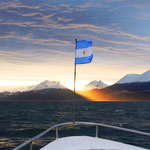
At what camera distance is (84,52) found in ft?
28.5

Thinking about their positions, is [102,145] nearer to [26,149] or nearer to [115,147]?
[115,147]

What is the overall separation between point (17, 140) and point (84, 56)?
73.7 ft

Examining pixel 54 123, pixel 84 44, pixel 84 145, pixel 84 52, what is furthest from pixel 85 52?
pixel 54 123

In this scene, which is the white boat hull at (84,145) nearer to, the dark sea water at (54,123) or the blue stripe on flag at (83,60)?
the blue stripe on flag at (83,60)

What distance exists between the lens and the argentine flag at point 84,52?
8.69m

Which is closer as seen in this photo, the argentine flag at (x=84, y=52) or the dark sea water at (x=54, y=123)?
the argentine flag at (x=84, y=52)

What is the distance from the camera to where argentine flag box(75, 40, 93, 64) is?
869 cm

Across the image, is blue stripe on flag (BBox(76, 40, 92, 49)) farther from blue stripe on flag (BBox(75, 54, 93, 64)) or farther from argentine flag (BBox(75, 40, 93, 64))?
blue stripe on flag (BBox(75, 54, 93, 64))

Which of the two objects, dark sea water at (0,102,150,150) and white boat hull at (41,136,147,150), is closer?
white boat hull at (41,136,147,150)

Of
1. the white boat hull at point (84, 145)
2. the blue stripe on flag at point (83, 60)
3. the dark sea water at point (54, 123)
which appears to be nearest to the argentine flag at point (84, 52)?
the blue stripe on flag at point (83, 60)

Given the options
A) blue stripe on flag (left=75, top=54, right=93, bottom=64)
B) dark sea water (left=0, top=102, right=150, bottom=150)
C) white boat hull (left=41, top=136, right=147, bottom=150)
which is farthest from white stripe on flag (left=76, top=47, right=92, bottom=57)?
dark sea water (left=0, top=102, right=150, bottom=150)

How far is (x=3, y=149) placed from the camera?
72.2ft

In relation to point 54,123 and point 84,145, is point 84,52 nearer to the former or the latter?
point 84,145

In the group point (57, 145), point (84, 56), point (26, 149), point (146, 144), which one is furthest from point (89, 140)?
point (146, 144)
